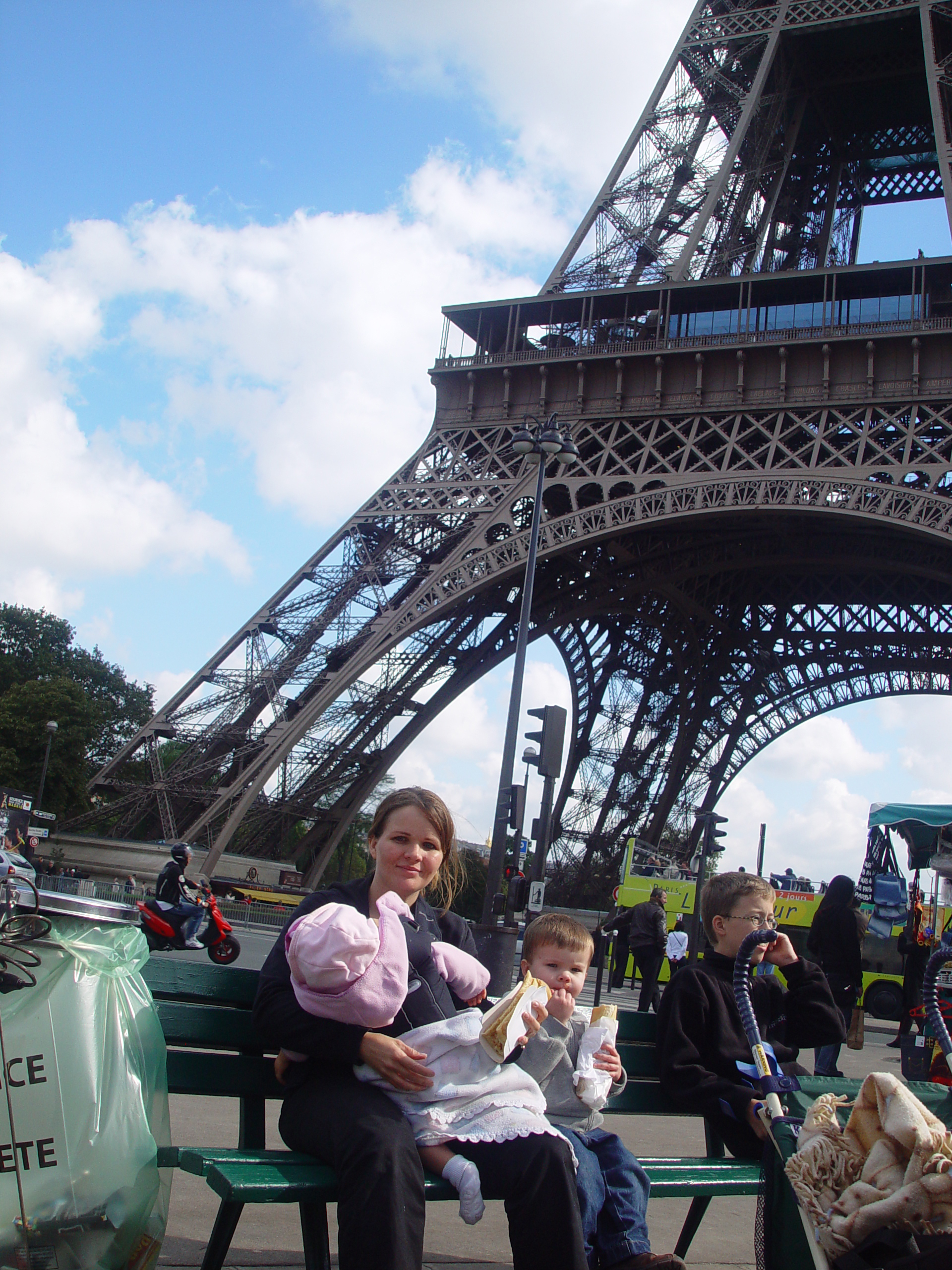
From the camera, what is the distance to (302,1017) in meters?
Answer: 2.57

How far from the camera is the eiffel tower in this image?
62.3ft

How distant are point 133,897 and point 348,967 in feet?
54.9

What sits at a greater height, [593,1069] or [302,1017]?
[302,1017]

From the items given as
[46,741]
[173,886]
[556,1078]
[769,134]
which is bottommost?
[173,886]

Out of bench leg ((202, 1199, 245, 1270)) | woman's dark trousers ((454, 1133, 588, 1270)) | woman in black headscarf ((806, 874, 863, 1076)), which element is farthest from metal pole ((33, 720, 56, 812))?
woman's dark trousers ((454, 1133, 588, 1270))

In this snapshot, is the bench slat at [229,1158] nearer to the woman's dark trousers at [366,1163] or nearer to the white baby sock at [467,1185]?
the woman's dark trousers at [366,1163]

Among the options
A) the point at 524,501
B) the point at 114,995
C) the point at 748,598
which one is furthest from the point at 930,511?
the point at 114,995

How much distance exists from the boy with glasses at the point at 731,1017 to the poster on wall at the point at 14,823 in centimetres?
1480

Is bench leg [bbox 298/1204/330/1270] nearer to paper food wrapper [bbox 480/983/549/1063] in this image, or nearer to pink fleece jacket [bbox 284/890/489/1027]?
pink fleece jacket [bbox 284/890/489/1027]

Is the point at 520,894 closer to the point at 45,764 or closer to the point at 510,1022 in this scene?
the point at 510,1022

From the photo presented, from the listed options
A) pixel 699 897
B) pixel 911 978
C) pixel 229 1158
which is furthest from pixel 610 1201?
pixel 699 897

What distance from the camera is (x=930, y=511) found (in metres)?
16.9

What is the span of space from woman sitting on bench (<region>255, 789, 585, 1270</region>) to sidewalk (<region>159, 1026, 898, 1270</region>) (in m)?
0.60

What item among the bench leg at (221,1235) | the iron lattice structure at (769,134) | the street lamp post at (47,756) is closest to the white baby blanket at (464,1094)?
the bench leg at (221,1235)
